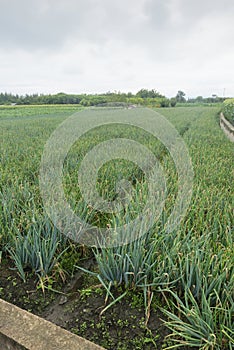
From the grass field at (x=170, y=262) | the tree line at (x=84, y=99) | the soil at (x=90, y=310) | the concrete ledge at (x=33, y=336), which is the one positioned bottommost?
the soil at (x=90, y=310)

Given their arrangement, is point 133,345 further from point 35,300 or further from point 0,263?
point 0,263

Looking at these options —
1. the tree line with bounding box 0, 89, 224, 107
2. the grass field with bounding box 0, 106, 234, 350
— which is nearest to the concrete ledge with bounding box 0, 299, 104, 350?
the grass field with bounding box 0, 106, 234, 350

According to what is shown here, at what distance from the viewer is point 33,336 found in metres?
1.16

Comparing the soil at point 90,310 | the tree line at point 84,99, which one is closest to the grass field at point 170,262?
the soil at point 90,310

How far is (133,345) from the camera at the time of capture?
1217 millimetres

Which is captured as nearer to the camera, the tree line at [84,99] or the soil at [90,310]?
the soil at [90,310]

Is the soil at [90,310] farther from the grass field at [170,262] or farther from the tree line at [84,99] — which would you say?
the tree line at [84,99]

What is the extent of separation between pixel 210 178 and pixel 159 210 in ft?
4.51

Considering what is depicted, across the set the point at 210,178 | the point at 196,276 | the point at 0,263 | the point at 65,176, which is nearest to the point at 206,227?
the point at 196,276

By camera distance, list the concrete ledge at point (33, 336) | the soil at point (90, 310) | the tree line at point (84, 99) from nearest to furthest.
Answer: the concrete ledge at point (33, 336) < the soil at point (90, 310) < the tree line at point (84, 99)

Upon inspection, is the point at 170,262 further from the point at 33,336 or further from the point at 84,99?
the point at 84,99

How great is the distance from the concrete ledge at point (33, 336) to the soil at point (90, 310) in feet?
0.43

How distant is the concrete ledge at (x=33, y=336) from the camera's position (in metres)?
1.12

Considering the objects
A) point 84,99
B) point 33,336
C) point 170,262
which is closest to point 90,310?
point 33,336
